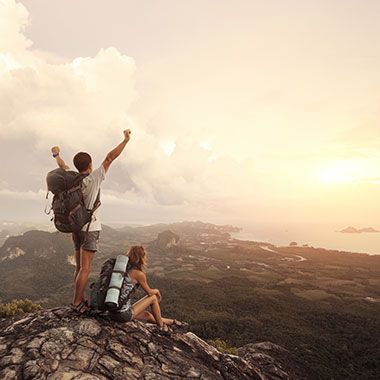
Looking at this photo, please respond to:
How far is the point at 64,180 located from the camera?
5.43 metres

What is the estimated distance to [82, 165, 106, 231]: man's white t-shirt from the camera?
19.2 feet

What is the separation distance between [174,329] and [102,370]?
13.4 feet

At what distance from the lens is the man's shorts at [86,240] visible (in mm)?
6178

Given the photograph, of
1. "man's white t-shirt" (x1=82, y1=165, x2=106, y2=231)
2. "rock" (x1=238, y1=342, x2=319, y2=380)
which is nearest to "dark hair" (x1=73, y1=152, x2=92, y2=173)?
"man's white t-shirt" (x1=82, y1=165, x2=106, y2=231)

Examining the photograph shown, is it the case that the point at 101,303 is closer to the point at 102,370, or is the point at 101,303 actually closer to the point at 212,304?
the point at 102,370

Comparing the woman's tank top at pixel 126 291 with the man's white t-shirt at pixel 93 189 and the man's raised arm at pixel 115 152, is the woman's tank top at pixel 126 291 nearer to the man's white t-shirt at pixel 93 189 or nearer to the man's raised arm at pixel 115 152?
the man's white t-shirt at pixel 93 189

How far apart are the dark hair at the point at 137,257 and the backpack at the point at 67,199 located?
2122 millimetres

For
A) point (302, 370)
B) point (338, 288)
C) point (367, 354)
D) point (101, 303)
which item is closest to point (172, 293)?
point (367, 354)

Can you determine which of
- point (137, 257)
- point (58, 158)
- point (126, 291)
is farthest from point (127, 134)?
point (126, 291)

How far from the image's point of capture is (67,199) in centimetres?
543

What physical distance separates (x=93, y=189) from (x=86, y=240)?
159cm

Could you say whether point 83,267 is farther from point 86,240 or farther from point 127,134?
point 127,134

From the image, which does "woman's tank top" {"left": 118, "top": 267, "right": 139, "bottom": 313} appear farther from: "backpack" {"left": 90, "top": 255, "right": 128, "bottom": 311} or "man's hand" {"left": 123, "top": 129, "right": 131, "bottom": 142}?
"man's hand" {"left": 123, "top": 129, "right": 131, "bottom": 142}

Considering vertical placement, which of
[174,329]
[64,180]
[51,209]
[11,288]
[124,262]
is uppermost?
[64,180]
